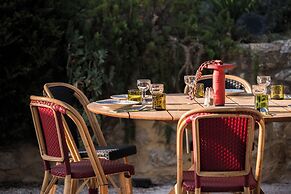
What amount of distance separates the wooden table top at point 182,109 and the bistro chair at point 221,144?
23 centimetres

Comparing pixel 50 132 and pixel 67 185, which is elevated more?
pixel 50 132

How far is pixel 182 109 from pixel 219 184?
572mm

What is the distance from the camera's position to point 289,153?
5.17m

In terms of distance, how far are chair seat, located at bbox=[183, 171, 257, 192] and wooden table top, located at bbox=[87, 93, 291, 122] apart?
0.30 m

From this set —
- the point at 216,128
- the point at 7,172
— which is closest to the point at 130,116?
the point at 216,128

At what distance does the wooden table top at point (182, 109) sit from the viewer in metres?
3.10

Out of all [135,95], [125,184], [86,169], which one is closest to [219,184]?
[86,169]

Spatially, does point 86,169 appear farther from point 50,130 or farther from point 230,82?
point 230,82

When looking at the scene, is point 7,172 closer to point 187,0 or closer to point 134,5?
point 134,5

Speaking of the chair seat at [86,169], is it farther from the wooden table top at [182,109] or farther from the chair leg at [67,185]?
the wooden table top at [182,109]

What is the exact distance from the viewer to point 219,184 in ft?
9.63

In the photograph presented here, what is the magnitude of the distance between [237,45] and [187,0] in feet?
1.80

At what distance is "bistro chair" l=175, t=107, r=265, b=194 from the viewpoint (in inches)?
110

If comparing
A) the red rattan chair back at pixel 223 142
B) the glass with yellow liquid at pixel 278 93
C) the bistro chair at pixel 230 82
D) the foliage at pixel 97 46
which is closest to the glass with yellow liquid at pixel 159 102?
the red rattan chair back at pixel 223 142
